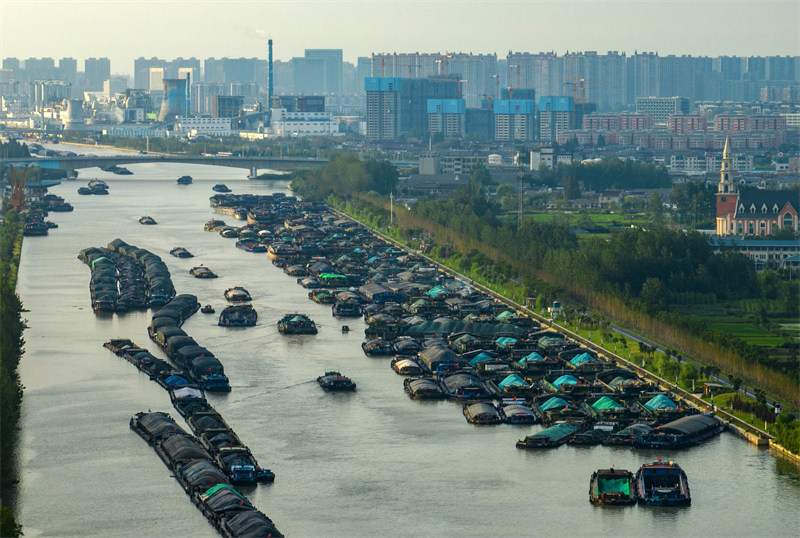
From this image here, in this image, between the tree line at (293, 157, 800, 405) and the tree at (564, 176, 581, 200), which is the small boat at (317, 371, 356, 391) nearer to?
the tree line at (293, 157, 800, 405)

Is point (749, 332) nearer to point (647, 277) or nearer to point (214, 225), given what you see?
point (647, 277)

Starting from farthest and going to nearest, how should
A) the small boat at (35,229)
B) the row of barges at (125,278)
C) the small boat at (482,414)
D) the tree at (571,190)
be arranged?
the tree at (571,190), the small boat at (35,229), the row of barges at (125,278), the small boat at (482,414)

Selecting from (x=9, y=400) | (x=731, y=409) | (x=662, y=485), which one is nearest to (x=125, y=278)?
(x=9, y=400)

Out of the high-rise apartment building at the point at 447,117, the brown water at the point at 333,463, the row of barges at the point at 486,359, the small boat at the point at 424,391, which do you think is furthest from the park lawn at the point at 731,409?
the high-rise apartment building at the point at 447,117

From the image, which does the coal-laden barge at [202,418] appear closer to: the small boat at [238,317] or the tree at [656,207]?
the small boat at [238,317]

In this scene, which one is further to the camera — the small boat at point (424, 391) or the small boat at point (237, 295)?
the small boat at point (237, 295)

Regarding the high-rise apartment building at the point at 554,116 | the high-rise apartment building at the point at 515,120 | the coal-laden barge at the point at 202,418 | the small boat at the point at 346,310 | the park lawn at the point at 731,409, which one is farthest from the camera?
the high-rise apartment building at the point at 554,116

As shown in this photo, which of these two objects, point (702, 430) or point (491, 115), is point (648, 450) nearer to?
point (702, 430)
